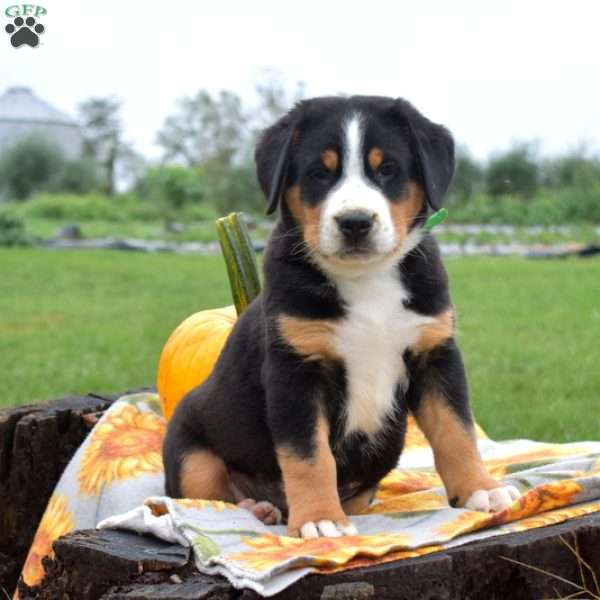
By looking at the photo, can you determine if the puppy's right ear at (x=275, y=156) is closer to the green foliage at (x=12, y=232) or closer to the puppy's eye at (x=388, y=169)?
the puppy's eye at (x=388, y=169)

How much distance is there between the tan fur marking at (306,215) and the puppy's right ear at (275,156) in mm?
44

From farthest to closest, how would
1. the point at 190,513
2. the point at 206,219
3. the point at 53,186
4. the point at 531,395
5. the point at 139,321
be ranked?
the point at 53,186 < the point at 206,219 < the point at 139,321 < the point at 531,395 < the point at 190,513

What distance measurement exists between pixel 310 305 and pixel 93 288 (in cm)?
1268

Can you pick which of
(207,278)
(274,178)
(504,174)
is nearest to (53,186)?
(504,174)

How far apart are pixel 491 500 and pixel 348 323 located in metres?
0.72

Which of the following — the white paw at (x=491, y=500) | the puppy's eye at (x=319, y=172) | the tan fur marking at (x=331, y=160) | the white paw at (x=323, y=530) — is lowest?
the white paw at (x=323, y=530)

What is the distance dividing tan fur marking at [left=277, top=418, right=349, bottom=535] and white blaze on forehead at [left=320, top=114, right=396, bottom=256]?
60 centimetres

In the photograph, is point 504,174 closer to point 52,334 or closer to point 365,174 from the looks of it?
point 52,334

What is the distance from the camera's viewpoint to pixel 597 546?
10.4 feet

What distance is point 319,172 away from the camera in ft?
11.0

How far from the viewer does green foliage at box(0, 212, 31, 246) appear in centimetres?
2353

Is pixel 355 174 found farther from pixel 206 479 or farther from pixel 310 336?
pixel 206 479

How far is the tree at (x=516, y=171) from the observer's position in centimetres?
2775

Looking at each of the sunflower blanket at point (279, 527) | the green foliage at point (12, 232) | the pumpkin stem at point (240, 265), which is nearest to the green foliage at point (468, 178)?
the green foliage at point (12, 232)
